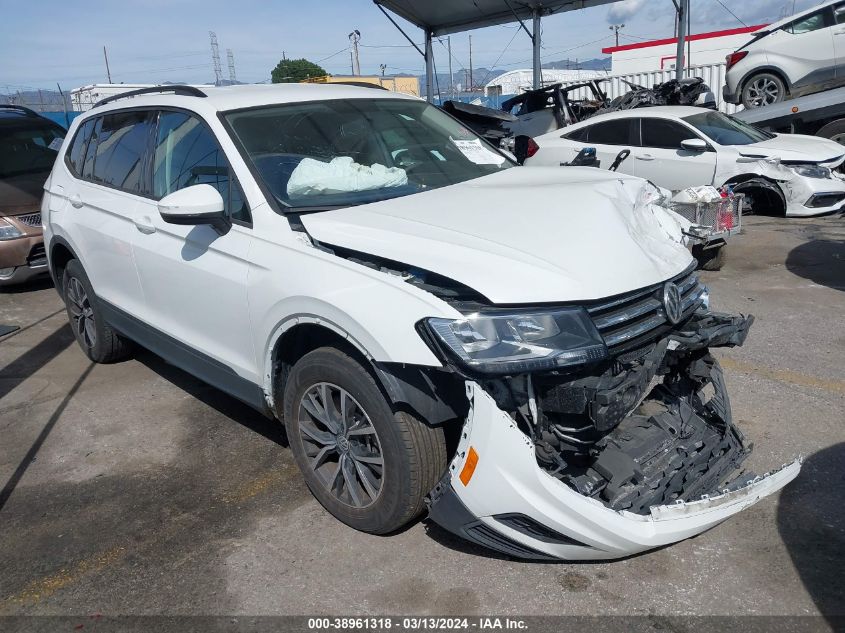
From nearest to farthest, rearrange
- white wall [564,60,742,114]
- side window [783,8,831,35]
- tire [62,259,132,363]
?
tire [62,259,132,363]
side window [783,8,831,35]
white wall [564,60,742,114]

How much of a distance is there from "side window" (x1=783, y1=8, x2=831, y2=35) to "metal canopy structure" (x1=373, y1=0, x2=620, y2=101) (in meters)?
3.26

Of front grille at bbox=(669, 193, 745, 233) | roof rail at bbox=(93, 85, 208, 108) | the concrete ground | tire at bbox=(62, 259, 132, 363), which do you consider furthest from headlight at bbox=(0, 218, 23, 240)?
front grille at bbox=(669, 193, 745, 233)

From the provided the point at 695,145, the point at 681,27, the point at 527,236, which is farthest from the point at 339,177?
the point at 681,27

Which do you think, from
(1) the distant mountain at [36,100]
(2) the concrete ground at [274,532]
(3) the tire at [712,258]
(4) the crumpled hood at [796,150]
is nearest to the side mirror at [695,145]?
(4) the crumpled hood at [796,150]

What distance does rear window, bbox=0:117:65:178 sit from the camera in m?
8.67

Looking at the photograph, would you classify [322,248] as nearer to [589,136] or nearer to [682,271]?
[682,271]

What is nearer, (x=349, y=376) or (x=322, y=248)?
(x=349, y=376)

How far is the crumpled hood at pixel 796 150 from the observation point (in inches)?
356

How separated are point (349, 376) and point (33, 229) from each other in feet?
20.6

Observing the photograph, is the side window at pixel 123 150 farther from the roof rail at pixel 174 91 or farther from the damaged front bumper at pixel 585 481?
the damaged front bumper at pixel 585 481

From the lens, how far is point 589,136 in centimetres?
1038

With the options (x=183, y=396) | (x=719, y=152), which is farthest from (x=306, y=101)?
(x=719, y=152)

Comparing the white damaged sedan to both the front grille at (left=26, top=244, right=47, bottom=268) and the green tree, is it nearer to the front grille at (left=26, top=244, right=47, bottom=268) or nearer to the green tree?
the front grille at (left=26, top=244, right=47, bottom=268)

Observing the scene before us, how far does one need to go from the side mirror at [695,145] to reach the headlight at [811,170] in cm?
109
